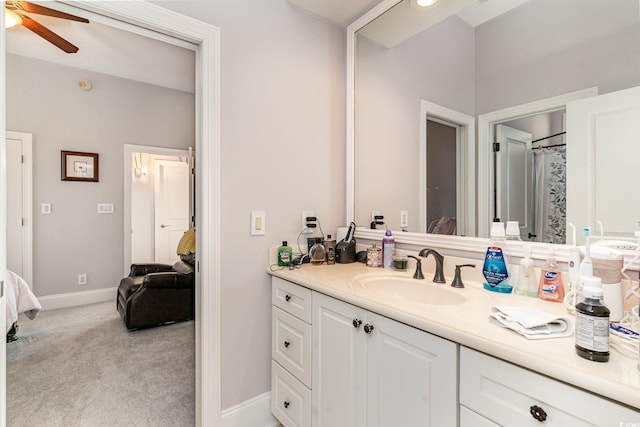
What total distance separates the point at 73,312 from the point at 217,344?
309 centimetres

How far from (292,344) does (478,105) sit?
150 centimetres

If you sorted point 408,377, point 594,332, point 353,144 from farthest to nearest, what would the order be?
point 353,144
point 408,377
point 594,332

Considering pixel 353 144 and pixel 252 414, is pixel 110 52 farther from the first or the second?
pixel 252 414

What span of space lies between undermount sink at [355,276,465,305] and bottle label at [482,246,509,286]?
149mm

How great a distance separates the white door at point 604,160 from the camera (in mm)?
1020

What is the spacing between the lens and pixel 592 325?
2.17 feet

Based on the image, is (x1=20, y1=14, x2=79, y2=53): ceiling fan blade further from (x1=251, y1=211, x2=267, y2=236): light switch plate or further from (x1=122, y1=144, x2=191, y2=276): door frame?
(x1=251, y1=211, x2=267, y2=236): light switch plate

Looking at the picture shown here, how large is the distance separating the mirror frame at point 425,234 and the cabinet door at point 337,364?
2.08 feet

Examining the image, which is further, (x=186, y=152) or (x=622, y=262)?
(x=186, y=152)

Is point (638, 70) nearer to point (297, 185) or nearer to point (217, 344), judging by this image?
point (297, 185)

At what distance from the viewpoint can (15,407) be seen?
1.83 meters

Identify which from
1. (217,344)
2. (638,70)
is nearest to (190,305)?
(217,344)

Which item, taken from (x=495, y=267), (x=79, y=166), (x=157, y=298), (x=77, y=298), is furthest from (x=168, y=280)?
(x=495, y=267)

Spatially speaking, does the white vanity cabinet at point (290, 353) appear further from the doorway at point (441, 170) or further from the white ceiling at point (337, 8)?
the white ceiling at point (337, 8)
